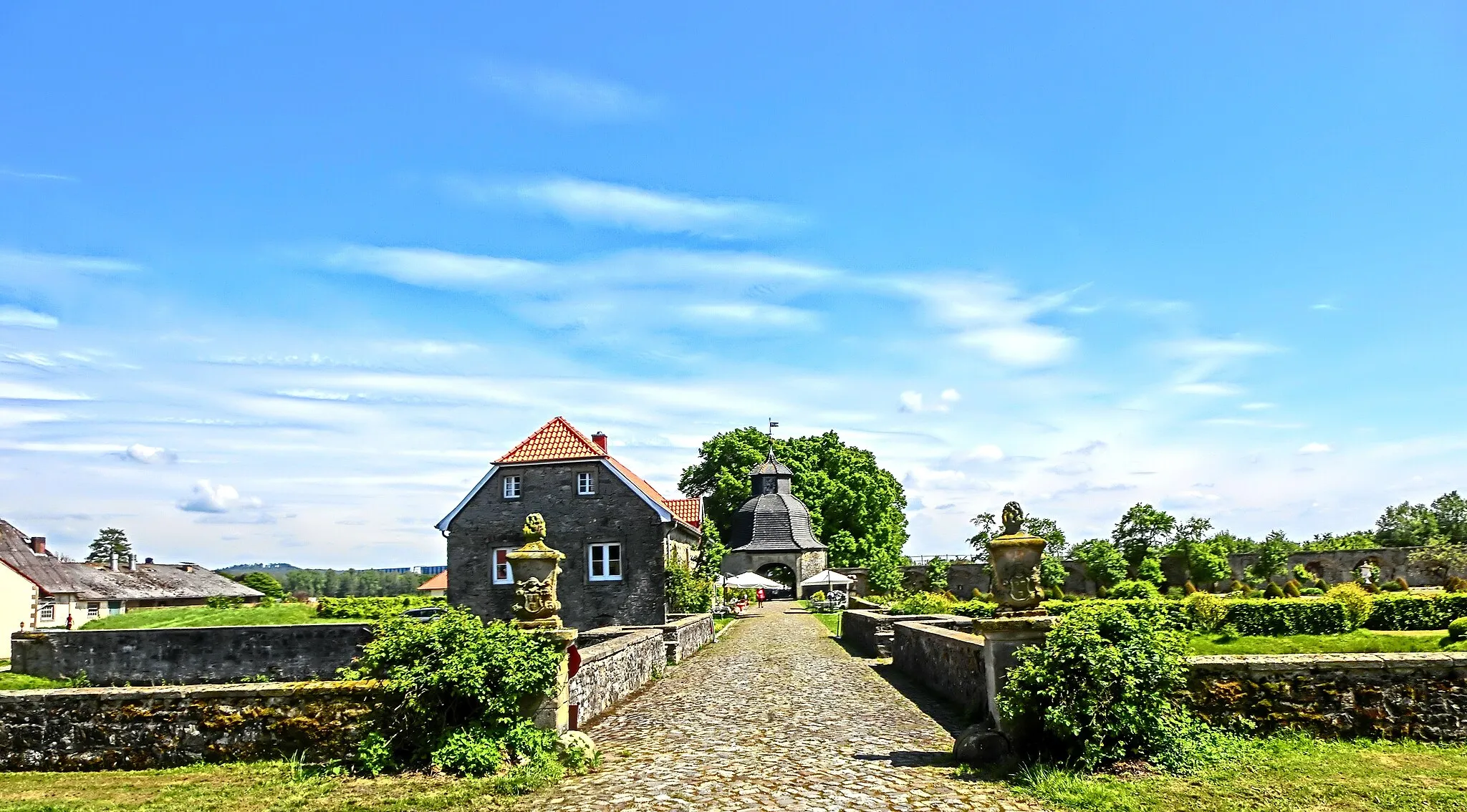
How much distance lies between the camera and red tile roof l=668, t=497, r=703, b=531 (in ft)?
126

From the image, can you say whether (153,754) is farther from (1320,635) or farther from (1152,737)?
(1320,635)

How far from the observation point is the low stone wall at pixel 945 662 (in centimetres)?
1206

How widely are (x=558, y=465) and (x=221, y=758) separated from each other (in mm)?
21536

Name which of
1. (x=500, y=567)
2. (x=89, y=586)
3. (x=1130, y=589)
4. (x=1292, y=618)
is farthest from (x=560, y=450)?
(x=89, y=586)

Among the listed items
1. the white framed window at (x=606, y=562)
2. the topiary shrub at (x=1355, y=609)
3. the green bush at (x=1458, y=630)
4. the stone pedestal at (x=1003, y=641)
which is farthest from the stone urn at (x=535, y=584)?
the topiary shrub at (x=1355, y=609)

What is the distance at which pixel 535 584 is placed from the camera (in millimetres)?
10289

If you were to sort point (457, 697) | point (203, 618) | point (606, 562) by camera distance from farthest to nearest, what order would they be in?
point (203, 618) < point (606, 562) < point (457, 697)

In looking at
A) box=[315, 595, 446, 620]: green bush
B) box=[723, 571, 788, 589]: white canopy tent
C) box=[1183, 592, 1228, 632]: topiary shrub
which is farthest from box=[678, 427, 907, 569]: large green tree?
box=[1183, 592, 1228, 632]: topiary shrub

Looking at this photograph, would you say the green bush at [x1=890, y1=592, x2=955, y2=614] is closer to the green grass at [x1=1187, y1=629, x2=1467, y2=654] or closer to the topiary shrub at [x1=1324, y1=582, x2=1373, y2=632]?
the green grass at [x1=1187, y1=629, x2=1467, y2=654]

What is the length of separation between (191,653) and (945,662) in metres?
21.5

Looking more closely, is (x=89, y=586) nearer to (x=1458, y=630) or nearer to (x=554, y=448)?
(x=554, y=448)

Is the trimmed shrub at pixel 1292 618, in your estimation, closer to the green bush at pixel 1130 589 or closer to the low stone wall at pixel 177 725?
the green bush at pixel 1130 589

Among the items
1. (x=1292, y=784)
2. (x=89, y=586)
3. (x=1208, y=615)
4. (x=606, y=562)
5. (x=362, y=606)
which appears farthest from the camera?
(x=89, y=586)

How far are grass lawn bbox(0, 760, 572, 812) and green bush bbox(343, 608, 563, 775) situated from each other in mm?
291
